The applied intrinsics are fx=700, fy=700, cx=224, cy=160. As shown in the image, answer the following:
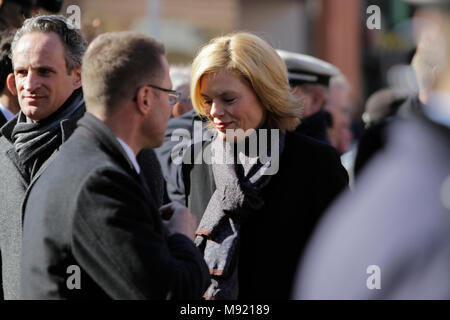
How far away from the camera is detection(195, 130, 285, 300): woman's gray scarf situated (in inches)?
128

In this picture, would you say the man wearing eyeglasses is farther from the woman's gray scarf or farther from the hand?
the woman's gray scarf

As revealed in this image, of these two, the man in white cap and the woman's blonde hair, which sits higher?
the woman's blonde hair

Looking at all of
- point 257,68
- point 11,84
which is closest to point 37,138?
point 11,84

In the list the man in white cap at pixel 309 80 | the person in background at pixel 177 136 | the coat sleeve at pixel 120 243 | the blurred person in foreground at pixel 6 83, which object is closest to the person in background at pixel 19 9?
the blurred person in foreground at pixel 6 83

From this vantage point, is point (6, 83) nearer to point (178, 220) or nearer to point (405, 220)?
point (178, 220)

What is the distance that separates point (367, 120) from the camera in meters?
5.78

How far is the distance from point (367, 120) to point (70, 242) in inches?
158

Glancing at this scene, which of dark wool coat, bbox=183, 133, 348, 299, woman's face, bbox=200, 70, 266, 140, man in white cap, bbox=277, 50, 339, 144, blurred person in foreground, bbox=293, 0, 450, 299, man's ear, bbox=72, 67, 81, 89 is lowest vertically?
dark wool coat, bbox=183, 133, 348, 299

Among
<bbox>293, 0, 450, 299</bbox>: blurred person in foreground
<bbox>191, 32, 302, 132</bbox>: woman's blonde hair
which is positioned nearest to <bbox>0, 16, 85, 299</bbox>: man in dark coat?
<bbox>191, 32, 302, 132</bbox>: woman's blonde hair

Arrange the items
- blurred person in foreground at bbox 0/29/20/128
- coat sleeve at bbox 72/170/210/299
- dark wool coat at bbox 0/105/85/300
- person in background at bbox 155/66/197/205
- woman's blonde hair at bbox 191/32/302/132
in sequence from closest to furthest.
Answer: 1. coat sleeve at bbox 72/170/210/299
2. dark wool coat at bbox 0/105/85/300
3. woman's blonde hair at bbox 191/32/302/132
4. person in background at bbox 155/66/197/205
5. blurred person in foreground at bbox 0/29/20/128

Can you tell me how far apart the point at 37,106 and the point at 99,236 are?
141cm

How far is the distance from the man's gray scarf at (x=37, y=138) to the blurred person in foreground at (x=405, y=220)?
6.91 ft

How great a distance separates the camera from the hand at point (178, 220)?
8.04ft
